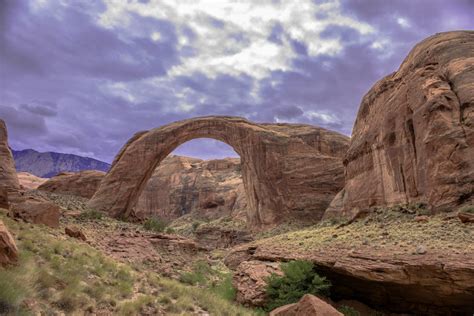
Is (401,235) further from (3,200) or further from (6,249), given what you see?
(3,200)

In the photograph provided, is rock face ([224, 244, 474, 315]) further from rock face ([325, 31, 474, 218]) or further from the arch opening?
the arch opening

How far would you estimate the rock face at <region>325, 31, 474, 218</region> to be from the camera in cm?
1284

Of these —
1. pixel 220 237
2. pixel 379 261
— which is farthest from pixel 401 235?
pixel 220 237

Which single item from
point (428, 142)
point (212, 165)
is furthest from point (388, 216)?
point (212, 165)

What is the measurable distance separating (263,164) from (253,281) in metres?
20.6

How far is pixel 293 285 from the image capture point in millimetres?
10406

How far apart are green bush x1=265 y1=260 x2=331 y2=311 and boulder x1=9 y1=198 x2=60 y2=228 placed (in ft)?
32.5

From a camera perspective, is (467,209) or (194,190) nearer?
(467,209)

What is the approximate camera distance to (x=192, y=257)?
21734mm

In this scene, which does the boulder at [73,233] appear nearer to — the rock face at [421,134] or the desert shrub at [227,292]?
the desert shrub at [227,292]

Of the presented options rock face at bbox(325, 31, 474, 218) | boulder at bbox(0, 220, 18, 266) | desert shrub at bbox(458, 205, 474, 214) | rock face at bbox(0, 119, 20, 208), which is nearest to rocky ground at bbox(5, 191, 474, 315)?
desert shrub at bbox(458, 205, 474, 214)

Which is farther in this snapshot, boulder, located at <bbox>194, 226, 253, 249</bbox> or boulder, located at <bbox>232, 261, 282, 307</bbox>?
boulder, located at <bbox>194, 226, 253, 249</bbox>

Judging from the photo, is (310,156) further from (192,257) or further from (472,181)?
(472,181)

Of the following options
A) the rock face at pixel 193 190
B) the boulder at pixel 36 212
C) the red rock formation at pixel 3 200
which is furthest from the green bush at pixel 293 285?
the rock face at pixel 193 190
